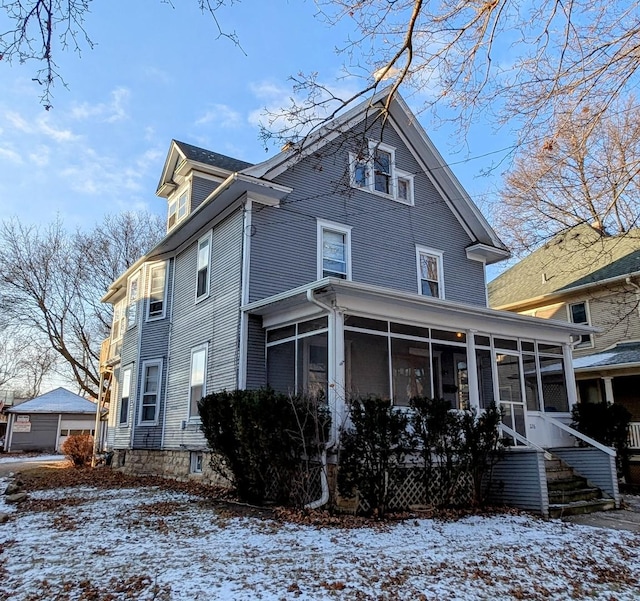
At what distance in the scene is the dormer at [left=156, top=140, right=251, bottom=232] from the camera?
45.4ft

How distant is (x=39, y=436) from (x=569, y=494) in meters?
28.0

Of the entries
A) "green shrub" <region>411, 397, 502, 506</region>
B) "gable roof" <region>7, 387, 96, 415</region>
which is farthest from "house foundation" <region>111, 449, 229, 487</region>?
"gable roof" <region>7, 387, 96, 415</region>

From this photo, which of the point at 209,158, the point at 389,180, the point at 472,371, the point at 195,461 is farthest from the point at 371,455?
the point at 209,158

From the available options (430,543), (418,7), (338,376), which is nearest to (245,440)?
(338,376)

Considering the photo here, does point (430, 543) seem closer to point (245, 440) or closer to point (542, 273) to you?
point (245, 440)

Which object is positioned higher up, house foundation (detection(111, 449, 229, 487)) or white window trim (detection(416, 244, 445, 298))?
white window trim (detection(416, 244, 445, 298))

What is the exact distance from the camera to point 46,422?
29.0 m

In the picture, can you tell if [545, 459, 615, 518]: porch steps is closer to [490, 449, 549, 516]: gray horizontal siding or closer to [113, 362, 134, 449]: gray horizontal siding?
[490, 449, 549, 516]: gray horizontal siding

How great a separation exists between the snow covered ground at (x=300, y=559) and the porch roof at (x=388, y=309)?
137 inches

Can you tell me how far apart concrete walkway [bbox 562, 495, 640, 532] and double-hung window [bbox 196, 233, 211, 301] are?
8.67 m

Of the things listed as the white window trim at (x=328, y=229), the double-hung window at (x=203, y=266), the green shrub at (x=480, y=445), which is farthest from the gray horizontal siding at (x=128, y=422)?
the green shrub at (x=480, y=445)

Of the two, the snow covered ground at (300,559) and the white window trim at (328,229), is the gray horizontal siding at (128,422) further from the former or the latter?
the snow covered ground at (300,559)

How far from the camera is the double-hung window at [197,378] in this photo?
11930 millimetres

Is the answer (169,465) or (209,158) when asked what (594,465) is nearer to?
(169,465)
